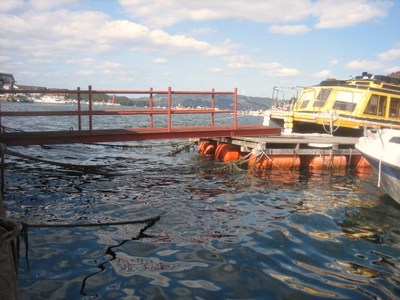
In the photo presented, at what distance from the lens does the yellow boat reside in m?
14.9

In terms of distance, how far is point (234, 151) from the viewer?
13703 mm

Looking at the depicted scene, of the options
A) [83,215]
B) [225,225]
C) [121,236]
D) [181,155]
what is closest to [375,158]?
[225,225]

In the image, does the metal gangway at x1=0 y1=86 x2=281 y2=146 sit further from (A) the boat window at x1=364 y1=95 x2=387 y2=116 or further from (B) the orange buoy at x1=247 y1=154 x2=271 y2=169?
(A) the boat window at x1=364 y1=95 x2=387 y2=116

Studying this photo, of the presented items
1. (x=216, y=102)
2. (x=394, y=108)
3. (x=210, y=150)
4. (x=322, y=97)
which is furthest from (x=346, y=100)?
(x=216, y=102)

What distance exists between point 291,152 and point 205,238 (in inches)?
297

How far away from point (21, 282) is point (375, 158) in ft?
23.0

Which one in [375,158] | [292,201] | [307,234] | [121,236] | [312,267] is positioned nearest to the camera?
[312,267]

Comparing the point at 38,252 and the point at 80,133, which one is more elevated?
the point at 80,133

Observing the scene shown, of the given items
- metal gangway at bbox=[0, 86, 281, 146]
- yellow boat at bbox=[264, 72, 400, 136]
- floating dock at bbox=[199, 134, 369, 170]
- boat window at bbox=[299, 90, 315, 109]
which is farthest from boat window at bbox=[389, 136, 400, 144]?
boat window at bbox=[299, 90, 315, 109]

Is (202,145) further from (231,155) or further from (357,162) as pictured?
(357,162)

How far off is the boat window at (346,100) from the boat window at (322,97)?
0.49m

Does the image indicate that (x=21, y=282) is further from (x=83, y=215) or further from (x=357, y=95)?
(x=357, y=95)

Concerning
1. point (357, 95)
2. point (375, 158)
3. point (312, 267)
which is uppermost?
point (357, 95)

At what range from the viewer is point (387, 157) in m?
7.58
